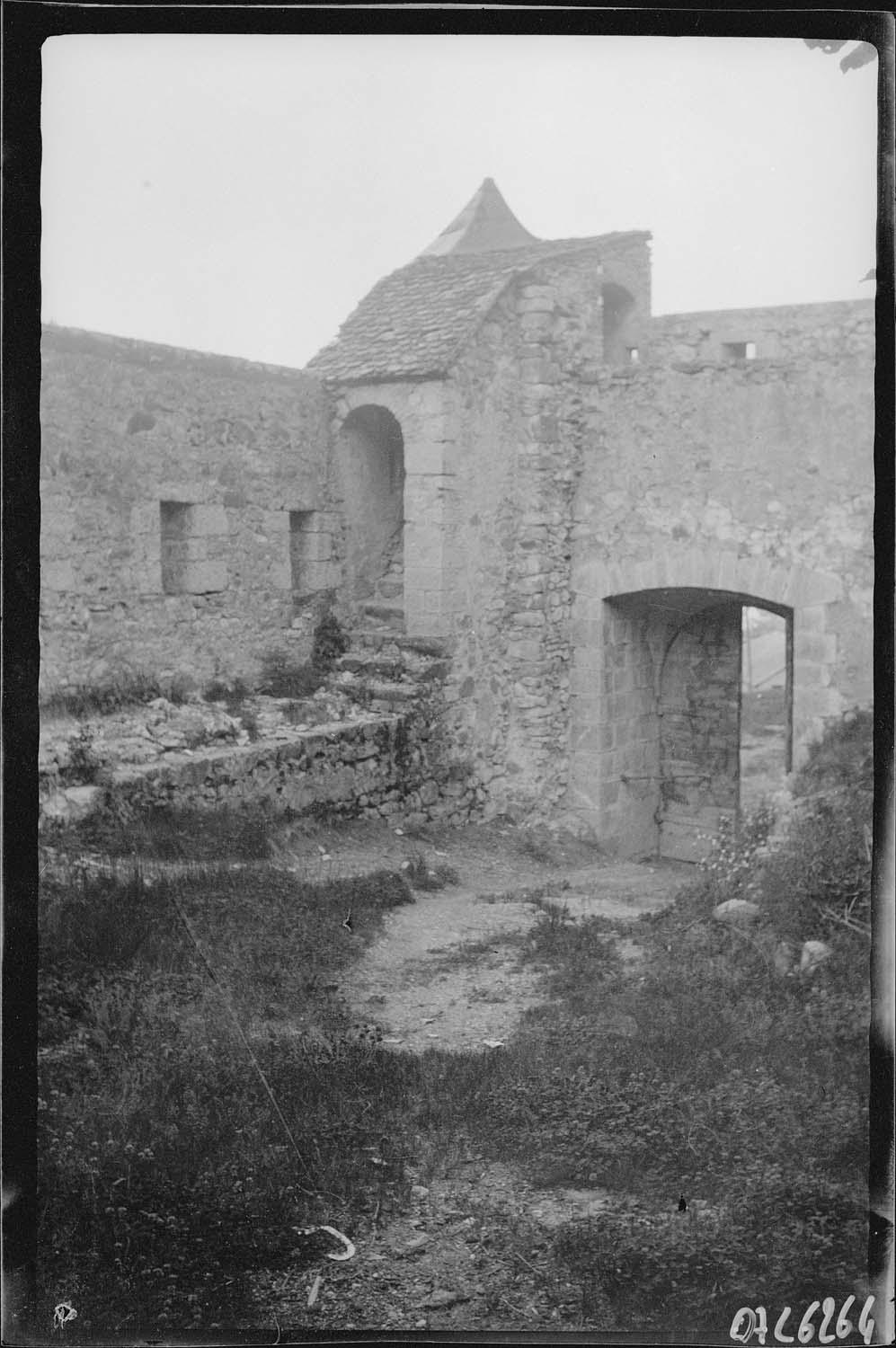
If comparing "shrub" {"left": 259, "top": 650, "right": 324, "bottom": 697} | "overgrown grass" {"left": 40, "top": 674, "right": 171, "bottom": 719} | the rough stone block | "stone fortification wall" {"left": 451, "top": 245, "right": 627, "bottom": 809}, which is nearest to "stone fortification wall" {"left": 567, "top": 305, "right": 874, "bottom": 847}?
"stone fortification wall" {"left": 451, "top": 245, "right": 627, "bottom": 809}

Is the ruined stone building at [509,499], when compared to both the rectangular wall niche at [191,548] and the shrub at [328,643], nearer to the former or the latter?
the rectangular wall niche at [191,548]

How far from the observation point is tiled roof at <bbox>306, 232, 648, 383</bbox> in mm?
6648

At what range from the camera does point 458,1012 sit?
14.4 feet

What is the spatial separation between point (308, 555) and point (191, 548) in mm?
729

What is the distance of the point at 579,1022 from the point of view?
432 cm

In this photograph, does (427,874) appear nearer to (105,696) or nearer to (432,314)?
(105,696)

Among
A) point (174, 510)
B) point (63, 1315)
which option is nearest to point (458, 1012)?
point (63, 1315)

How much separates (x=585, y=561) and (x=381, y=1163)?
15.5ft

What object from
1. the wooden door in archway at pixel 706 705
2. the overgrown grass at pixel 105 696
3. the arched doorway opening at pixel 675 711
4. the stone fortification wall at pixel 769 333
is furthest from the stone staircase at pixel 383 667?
the wooden door in archway at pixel 706 705

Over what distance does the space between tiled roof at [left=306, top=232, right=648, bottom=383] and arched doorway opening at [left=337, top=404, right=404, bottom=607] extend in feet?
1.00

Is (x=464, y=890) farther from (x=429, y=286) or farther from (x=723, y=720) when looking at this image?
(x=723, y=720)

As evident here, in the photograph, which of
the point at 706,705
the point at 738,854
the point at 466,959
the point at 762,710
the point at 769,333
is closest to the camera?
the point at 466,959

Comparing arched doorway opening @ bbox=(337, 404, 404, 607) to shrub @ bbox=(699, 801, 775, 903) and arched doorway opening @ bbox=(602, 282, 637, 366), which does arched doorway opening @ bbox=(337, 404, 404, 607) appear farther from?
shrub @ bbox=(699, 801, 775, 903)

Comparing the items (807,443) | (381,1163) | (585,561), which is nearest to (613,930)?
(381,1163)
